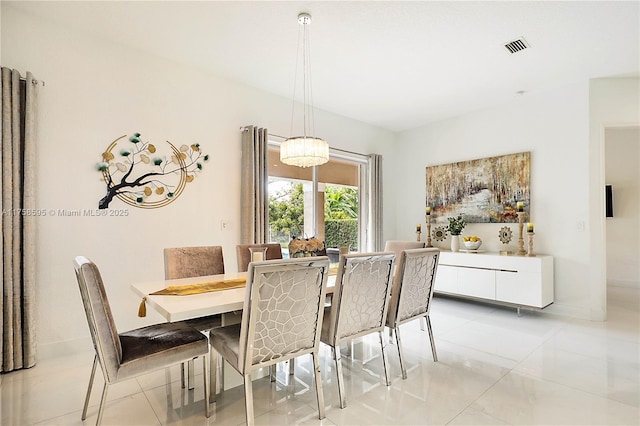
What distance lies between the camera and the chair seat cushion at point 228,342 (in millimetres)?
1775

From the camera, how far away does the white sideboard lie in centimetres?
377

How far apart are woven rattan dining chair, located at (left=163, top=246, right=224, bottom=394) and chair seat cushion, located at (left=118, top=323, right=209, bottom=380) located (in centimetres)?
38

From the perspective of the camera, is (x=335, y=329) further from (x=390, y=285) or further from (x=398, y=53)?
(x=398, y=53)

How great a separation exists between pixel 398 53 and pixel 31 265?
11.9 ft

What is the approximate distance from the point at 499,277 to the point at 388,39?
3.07 metres

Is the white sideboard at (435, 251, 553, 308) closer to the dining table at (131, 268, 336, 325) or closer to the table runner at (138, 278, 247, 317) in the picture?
the dining table at (131, 268, 336, 325)

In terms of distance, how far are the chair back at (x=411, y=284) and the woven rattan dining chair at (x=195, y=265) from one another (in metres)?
1.35

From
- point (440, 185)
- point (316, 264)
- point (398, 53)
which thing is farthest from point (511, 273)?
point (316, 264)

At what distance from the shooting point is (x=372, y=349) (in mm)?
2945

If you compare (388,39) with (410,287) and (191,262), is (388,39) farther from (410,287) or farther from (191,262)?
(191,262)

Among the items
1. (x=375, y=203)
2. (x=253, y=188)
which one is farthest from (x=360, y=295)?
(x=375, y=203)

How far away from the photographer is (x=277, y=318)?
1.73m

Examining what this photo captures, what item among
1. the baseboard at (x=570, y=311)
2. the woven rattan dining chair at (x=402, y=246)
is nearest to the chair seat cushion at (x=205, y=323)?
the woven rattan dining chair at (x=402, y=246)

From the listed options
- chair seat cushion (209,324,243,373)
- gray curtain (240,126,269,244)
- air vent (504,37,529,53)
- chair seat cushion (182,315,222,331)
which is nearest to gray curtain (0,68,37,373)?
chair seat cushion (182,315,222,331)
